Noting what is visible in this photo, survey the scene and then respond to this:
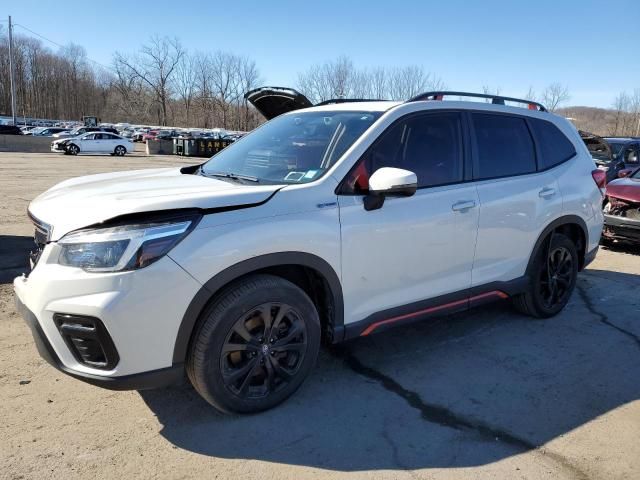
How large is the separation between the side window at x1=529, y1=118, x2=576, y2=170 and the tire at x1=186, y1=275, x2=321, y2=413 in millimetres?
2761

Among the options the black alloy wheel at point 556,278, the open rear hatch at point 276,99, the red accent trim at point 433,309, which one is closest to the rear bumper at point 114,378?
the red accent trim at point 433,309

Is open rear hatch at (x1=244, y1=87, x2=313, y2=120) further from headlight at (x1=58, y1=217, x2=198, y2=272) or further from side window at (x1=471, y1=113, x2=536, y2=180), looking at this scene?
headlight at (x1=58, y1=217, x2=198, y2=272)

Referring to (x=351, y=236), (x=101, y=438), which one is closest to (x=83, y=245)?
(x=101, y=438)

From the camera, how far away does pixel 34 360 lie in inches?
146

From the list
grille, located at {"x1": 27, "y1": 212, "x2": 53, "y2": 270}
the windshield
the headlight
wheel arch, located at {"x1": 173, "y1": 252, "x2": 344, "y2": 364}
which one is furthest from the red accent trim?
grille, located at {"x1": 27, "y1": 212, "x2": 53, "y2": 270}

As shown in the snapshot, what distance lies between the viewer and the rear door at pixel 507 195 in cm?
399

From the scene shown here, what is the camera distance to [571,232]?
16.5 feet

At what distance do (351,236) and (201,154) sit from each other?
1456 inches

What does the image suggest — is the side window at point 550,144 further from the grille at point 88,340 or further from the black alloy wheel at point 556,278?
the grille at point 88,340

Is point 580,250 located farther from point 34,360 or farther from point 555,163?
point 34,360

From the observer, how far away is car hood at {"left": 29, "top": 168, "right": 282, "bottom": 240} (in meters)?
2.63

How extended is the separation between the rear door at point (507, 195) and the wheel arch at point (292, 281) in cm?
134

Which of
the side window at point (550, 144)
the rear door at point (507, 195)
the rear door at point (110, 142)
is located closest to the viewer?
the rear door at point (507, 195)

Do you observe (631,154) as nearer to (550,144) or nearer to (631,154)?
(631,154)
